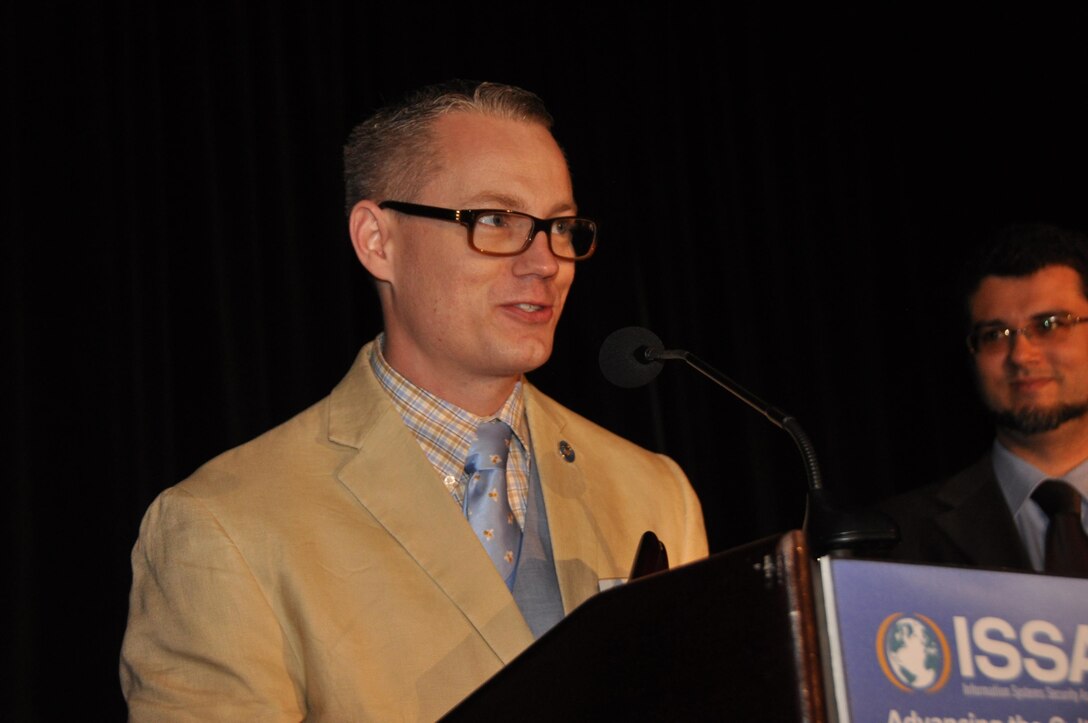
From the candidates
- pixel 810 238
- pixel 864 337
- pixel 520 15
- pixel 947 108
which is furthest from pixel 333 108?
pixel 947 108

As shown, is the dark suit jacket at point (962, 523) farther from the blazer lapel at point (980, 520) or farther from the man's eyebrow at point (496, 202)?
the man's eyebrow at point (496, 202)

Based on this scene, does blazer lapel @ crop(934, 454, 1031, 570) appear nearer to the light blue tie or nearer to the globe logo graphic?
the light blue tie

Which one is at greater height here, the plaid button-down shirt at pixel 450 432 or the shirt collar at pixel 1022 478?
the plaid button-down shirt at pixel 450 432

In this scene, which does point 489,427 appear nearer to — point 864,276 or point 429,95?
point 429,95

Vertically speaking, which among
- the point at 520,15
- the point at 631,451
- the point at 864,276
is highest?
the point at 520,15

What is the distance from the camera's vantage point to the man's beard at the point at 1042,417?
127 inches

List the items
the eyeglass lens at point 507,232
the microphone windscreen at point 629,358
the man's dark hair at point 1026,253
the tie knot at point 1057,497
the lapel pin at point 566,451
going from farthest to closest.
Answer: the man's dark hair at point 1026,253
the tie knot at point 1057,497
the lapel pin at point 566,451
the eyeglass lens at point 507,232
the microphone windscreen at point 629,358

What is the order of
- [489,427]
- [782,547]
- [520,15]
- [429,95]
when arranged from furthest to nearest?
[520,15] → [429,95] → [489,427] → [782,547]

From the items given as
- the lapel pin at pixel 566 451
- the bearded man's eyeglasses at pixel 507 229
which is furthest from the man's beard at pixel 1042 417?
the bearded man's eyeglasses at pixel 507 229

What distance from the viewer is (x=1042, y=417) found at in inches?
127

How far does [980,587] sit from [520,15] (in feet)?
9.99

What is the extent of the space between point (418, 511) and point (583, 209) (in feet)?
6.31

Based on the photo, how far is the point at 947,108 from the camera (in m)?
4.43

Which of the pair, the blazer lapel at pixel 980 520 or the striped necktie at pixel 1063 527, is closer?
the striped necktie at pixel 1063 527
